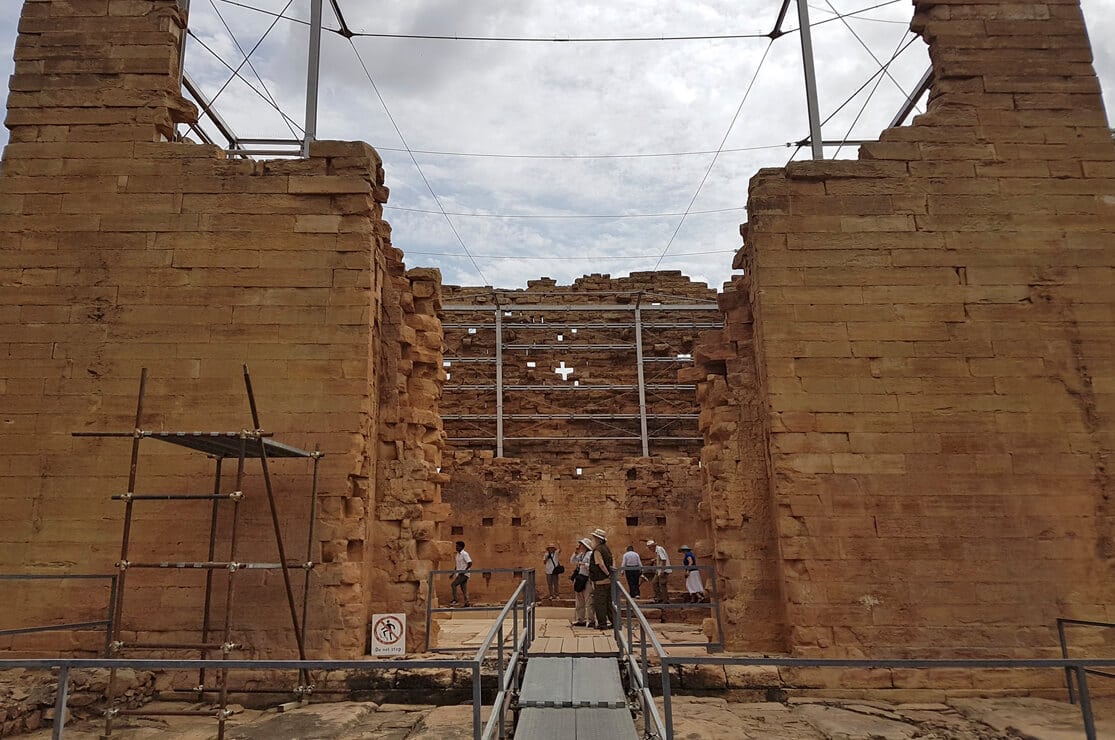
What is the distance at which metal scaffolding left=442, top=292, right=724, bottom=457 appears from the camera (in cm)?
2056

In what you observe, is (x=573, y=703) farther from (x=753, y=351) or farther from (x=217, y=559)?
(x=753, y=351)

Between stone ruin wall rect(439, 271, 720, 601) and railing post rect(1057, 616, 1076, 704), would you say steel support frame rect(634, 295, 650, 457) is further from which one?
railing post rect(1057, 616, 1076, 704)

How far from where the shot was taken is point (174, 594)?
7074 millimetres

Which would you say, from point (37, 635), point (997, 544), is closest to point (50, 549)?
point (37, 635)

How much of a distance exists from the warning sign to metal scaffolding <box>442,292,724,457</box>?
12.4 metres

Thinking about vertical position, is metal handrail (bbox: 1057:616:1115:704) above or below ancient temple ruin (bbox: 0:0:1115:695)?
below

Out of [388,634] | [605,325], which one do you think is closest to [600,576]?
[388,634]

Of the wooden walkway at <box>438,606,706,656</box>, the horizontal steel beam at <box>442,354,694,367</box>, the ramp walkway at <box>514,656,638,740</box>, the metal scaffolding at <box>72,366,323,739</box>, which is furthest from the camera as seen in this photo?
the horizontal steel beam at <box>442,354,694,367</box>

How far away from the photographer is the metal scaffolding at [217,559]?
6176 millimetres

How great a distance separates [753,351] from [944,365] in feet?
6.27

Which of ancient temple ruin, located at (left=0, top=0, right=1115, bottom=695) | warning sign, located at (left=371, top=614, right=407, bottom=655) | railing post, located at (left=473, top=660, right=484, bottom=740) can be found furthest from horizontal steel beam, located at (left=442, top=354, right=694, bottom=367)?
railing post, located at (left=473, top=660, right=484, bottom=740)

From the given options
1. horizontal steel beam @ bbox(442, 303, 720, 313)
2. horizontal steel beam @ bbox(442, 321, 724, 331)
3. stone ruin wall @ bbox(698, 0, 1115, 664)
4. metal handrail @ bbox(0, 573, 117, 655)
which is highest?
horizontal steel beam @ bbox(442, 303, 720, 313)

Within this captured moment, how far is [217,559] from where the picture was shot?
7.18 metres

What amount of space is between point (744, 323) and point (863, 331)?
49.6 inches
